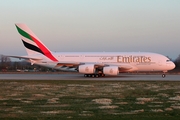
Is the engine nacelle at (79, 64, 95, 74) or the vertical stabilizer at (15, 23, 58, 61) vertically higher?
the vertical stabilizer at (15, 23, 58, 61)

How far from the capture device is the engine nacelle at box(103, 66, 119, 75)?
34.8m

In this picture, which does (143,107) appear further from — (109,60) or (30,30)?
(30,30)

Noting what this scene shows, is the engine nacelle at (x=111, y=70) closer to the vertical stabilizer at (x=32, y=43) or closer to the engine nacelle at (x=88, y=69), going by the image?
the engine nacelle at (x=88, y=69)

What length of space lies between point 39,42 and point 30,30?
204cm

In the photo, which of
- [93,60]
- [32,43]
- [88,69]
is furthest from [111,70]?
[32,43]

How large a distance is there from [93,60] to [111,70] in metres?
4.15

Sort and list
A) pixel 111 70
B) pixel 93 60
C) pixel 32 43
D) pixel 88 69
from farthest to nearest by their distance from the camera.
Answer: pixel 32 43
pixel 93 60
pixel 88 69
pixel 111 70

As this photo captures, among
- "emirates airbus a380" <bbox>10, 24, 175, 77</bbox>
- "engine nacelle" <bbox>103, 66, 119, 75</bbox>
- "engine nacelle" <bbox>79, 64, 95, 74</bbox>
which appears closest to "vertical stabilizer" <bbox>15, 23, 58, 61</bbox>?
"emirates airbus a380" <bbox>10, 24, 175, 77</bbox>

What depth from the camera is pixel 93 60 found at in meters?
38.4

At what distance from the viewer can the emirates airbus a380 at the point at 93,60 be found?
119 feet

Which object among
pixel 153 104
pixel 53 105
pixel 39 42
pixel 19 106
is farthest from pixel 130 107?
pixel 39 42

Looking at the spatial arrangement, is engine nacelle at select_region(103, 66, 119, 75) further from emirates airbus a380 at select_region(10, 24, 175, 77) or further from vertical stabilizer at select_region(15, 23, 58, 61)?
vertical stabilizer at select_region(15, 23, 58, 61)

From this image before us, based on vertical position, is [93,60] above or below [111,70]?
above

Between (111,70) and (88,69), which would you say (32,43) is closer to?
(88,69)
